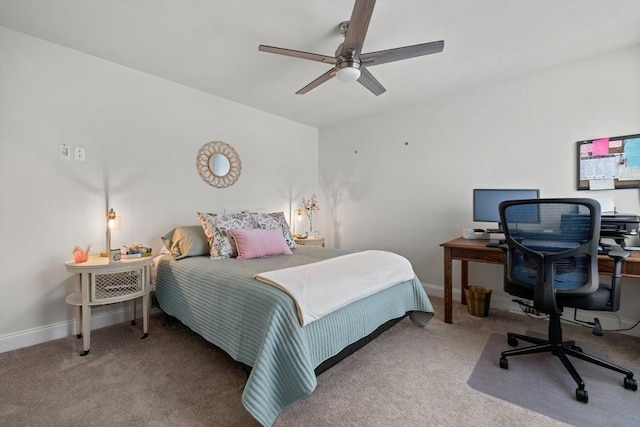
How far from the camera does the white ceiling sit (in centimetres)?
193

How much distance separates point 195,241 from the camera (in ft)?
8.98

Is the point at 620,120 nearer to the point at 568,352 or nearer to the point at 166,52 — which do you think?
the point at 568,352

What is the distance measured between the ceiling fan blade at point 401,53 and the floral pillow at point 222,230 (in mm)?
1873

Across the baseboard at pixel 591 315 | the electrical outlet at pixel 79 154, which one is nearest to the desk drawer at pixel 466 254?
the baseboard at pixel 591 315

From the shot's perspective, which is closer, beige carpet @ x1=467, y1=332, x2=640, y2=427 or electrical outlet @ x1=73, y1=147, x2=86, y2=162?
beige carpet @ x1=467, y1=332, x2=640, y2=427

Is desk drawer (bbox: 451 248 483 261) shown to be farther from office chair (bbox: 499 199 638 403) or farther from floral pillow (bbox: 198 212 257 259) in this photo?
floral pillow (bbox: 198 212 257 259)

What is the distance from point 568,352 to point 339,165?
3373mm

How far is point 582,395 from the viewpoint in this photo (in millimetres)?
1600

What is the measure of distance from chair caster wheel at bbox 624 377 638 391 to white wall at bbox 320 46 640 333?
3.67ft

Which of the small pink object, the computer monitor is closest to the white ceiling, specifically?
the computer monitor

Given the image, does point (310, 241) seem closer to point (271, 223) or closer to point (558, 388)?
point (271, 223)

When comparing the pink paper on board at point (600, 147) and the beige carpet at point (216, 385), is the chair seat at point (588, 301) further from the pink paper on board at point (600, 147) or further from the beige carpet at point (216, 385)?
the pink paper on board at point (600, 147)

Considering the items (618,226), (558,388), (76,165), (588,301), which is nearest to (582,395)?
(558,388)

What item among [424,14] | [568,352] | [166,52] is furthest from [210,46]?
[568,352]
